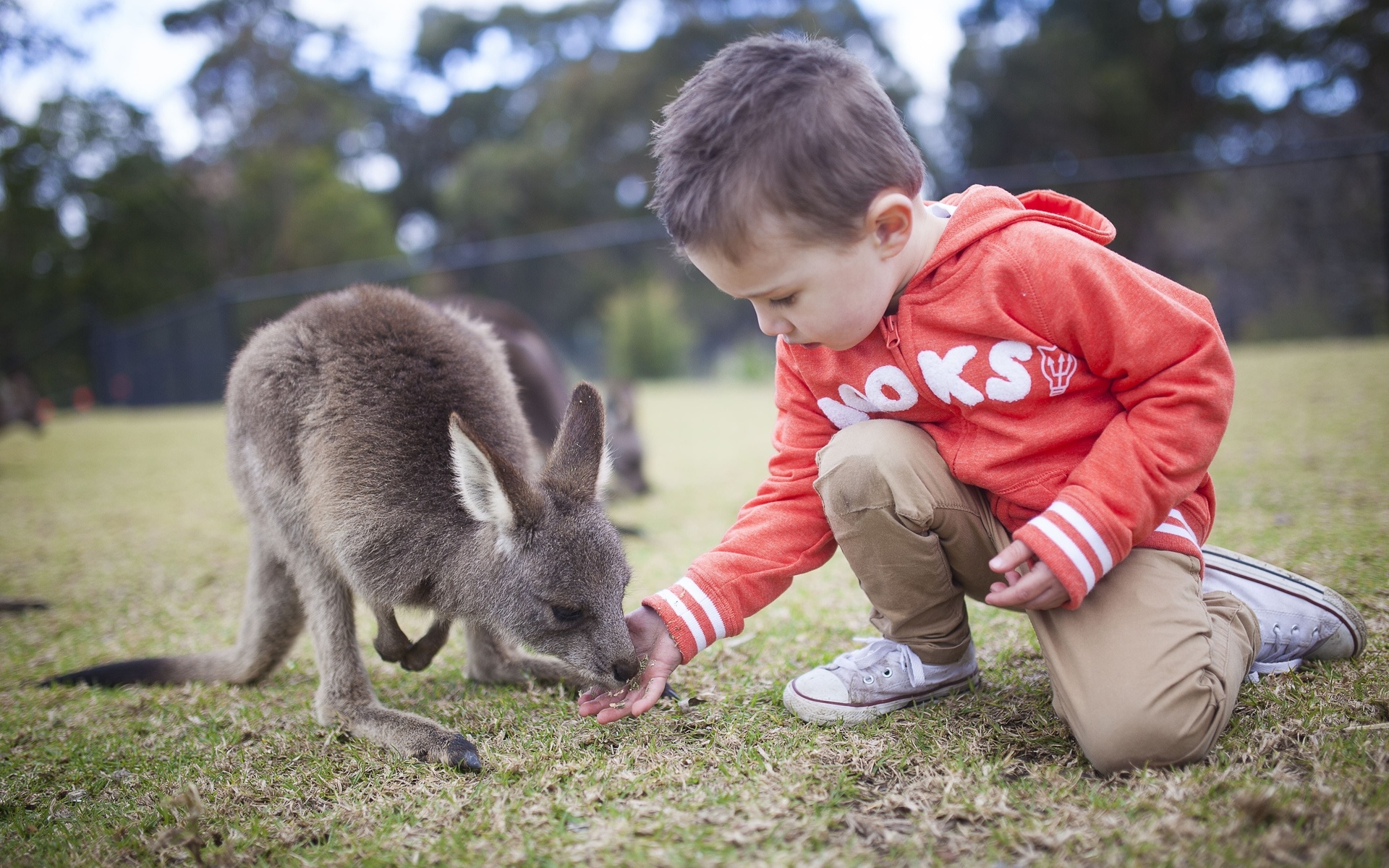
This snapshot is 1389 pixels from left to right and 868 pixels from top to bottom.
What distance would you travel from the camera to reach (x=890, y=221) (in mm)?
Result: 1756

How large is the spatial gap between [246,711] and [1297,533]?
340 cm

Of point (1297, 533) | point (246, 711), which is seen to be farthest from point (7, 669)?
point (1297, 533)

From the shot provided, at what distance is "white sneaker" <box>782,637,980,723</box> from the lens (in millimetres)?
1997

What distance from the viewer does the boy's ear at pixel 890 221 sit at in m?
1.71

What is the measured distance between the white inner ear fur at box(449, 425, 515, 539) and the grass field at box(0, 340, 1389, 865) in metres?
0.50

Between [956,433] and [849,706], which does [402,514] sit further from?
[956,433]

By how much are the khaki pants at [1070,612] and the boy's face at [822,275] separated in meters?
0.30

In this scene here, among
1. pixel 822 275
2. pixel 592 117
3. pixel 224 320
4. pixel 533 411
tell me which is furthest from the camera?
pixel 592 117

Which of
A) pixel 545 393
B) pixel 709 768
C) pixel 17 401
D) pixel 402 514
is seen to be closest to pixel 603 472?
pixel 402 514

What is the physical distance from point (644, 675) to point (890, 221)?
1.12m

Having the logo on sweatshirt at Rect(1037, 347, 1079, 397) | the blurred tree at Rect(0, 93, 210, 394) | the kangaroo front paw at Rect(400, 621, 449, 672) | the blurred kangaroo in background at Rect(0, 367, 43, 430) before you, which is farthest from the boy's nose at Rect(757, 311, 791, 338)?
the blurred tree at Rect(0, 93, 210, 394)

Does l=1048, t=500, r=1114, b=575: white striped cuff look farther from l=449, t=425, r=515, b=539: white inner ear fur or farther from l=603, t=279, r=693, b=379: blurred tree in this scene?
l=603, t=279, r=693, b=379: blurred tree

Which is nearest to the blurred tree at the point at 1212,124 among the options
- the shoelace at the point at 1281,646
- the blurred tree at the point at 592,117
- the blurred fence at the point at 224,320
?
the blurred tree at the point at 592,117

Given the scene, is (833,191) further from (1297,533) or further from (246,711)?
(1297,533)
